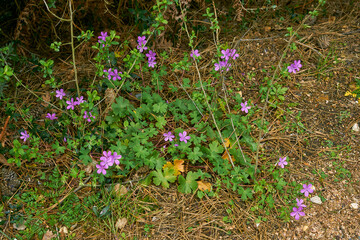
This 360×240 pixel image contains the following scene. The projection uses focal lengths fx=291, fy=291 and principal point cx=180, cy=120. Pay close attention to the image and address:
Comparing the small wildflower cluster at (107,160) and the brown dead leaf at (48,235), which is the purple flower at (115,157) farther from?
the brown dead leaf at (48,235)

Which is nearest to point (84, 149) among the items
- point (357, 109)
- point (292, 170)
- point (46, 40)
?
point (46, 40)

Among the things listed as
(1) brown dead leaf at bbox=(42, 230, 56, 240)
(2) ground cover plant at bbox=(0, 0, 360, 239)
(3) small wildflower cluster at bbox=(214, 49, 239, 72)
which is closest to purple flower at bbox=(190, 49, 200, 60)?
(2) ground cover plant at bbox=(0, 0, 360, 239)

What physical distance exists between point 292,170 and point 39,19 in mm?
2866

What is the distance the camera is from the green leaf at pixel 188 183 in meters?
2.32

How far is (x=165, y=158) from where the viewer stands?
8.43ft

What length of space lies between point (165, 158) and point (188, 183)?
35cm

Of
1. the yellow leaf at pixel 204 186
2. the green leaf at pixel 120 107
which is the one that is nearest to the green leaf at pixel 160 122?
the green leaf at pixel 120 107

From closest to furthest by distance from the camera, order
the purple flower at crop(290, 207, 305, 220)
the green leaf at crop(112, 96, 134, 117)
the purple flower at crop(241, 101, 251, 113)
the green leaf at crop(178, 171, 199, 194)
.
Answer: the purple flower at crop(290, 207, 305, 220) → the green leaf at crop(178, 171, 199, 194) → the green leaf at crop(112, 96, 134, 117) → the purple flower at crop(241, 101, 251, 113)

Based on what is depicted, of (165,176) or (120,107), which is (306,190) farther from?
(120,107)

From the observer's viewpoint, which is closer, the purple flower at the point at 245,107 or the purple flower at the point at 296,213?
the purple flower at the point at 296,213

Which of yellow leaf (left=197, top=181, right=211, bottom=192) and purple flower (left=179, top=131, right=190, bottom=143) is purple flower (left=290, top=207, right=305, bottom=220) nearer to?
yellow leaf (left=197, top=181, right=211, bottom=192)

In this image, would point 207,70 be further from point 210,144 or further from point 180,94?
point 210,144

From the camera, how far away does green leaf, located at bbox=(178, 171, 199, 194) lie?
2320 mm

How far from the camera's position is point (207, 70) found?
3.15 meters
